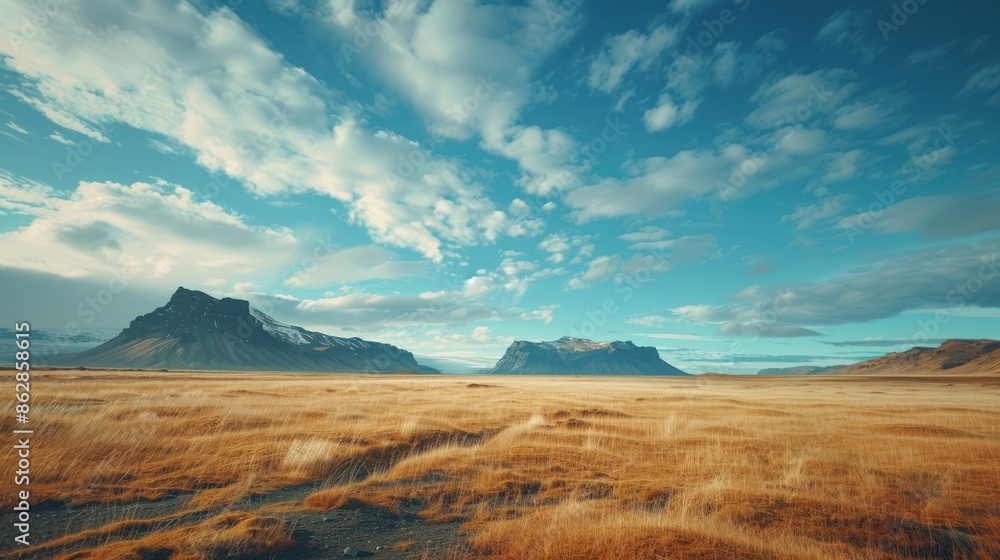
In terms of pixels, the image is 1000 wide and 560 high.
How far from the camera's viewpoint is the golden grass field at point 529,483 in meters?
8.12

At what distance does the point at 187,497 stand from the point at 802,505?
1524 cm

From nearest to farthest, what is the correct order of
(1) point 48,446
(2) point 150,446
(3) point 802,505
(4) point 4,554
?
1. (4) point 4,554
2. (3) point 802,505
3. (1) point 48,446
4. (2) point 150,446

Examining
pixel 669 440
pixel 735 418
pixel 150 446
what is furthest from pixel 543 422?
pixel 150 446

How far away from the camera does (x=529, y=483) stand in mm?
12984

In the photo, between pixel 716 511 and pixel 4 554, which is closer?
pixel 4 554

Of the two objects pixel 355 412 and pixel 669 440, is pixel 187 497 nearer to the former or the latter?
pixel 355 412

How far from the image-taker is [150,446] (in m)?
15.0

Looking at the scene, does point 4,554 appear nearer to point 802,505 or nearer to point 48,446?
point 48,446

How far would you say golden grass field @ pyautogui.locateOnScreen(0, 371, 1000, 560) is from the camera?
26.7ft

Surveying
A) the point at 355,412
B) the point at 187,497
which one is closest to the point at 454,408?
the point at 355,412

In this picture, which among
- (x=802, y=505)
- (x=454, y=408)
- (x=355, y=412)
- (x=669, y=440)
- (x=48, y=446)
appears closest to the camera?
(x=802, y=505)

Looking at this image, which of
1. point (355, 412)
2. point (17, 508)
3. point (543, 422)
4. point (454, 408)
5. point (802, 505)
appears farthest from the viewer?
point (454, 408)

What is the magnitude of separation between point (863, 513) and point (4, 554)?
17383 millimetres

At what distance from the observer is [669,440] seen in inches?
751
